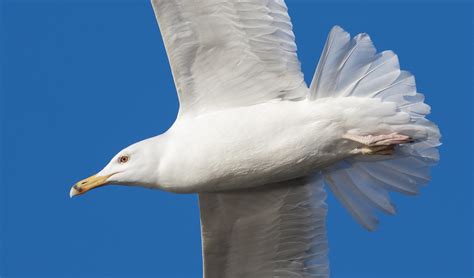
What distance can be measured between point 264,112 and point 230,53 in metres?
0.64

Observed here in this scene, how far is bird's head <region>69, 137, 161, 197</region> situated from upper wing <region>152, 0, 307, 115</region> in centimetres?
50

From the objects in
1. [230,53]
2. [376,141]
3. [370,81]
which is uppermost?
[230,53]

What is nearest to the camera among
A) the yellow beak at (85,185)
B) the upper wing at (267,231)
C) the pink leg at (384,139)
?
the pink leg at (384,139)

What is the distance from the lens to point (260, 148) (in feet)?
34.4

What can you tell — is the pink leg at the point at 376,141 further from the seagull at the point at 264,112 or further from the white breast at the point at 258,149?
the white breast at the point at 258,149

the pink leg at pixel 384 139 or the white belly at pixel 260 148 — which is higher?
the white belly at pixel 260 148

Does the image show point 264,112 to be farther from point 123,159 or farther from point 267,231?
point 267,231

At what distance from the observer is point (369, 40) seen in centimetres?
1070

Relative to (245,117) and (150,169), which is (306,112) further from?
(150,169)

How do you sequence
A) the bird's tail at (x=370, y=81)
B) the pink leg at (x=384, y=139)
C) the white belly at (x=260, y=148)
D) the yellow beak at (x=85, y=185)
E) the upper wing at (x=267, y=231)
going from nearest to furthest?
the pink leg at (x=384, y=139)
the white belly at (x=260, y=148)
the bird's tail at (x=370, y=81)
the yellow beak at (x=85, y=185)
the upper wing at (x=267, y=231)

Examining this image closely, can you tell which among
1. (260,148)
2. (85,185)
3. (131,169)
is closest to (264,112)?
(260,148)

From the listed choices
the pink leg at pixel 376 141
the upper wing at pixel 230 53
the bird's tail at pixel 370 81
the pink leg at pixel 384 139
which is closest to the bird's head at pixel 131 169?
the upper wing at pixel 230 53

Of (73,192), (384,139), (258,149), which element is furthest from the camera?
(73,192)

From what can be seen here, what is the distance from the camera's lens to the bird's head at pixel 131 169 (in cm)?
1070
